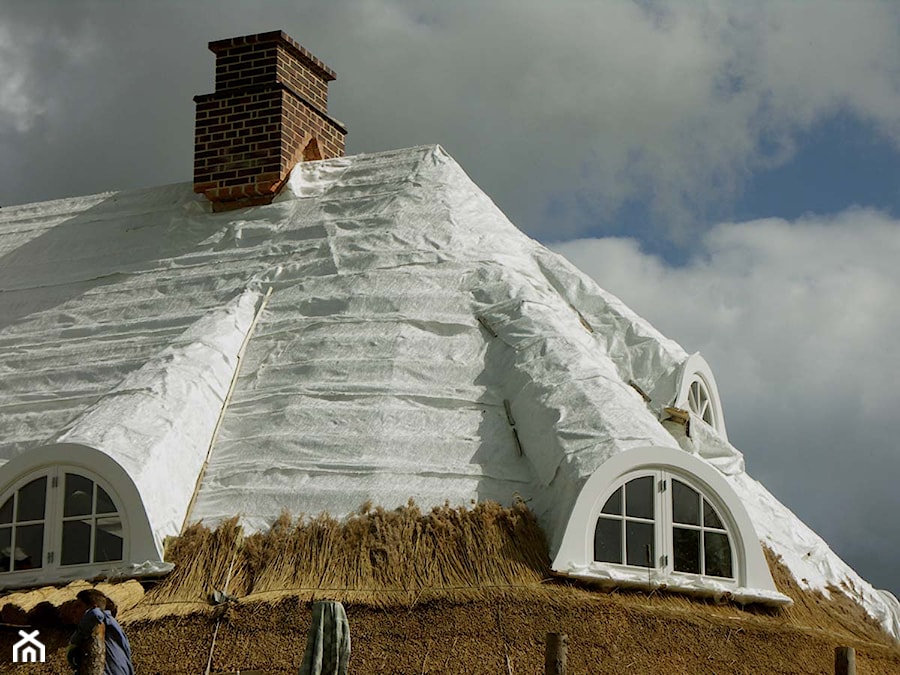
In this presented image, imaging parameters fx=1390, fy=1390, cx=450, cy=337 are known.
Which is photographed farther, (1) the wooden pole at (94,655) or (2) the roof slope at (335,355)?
(2) the roof slope at (335,355)

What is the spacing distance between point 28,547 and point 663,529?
532 centimetres

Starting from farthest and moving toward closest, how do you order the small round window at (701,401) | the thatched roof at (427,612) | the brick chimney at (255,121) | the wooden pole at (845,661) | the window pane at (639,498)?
the brick chimney at (255,121) < the small round window at (701,401) < the window pane at (639,498) < the thatched roof at (427,612) < the wooden pole at (845,661)

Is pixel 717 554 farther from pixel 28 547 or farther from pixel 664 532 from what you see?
pixel 28 547

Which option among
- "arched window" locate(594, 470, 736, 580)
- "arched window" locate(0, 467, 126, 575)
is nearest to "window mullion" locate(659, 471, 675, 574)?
"arched window" locate(594, 470, 736, 580)

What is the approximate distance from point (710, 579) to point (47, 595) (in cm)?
532

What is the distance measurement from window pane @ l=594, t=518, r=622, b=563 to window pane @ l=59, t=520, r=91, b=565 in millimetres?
4185

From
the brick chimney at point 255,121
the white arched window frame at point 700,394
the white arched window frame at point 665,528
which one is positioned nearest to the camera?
the white arched window frame at point 665,528

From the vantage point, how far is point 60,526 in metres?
11.6

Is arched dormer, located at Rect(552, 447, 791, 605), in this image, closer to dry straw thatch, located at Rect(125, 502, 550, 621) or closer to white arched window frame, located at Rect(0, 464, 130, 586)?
dry straw thatch, located at Rect(125, 502, 550, 621)

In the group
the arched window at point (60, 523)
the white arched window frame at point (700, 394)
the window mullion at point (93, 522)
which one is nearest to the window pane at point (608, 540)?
the white arched window frame at point (700, 394)

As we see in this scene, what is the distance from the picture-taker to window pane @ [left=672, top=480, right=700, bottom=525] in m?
11.5

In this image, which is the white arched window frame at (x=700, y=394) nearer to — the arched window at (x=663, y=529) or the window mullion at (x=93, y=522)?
the arched window at (x=663, y=529)

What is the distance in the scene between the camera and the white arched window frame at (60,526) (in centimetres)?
1148

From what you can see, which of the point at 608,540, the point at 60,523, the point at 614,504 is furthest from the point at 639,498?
the point at 60,523
